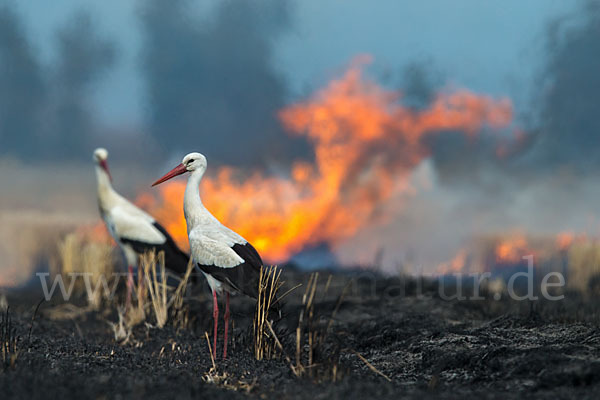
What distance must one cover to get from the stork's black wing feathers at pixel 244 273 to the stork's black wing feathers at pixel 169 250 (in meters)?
3.57

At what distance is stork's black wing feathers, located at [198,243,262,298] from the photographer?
18.7ft

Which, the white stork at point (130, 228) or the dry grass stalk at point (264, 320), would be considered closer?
the dry grass stalk at point (264, 320)

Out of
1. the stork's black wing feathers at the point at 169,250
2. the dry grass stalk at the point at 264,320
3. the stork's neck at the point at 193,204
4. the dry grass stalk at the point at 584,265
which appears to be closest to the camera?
the dry grass stalk at the point at 264,320

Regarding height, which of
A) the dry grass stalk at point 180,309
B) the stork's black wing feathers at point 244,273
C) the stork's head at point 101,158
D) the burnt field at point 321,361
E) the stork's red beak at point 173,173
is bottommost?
the burnt field at point 321,361

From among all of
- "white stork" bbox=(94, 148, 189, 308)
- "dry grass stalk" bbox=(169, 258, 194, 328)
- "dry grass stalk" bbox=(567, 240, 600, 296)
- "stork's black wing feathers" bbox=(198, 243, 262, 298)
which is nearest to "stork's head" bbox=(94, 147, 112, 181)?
"white stork" bbox=(94, 148, 189, 308)

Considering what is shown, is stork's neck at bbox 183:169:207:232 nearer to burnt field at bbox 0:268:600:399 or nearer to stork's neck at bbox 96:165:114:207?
burnt field at bbox 0:268:600:399

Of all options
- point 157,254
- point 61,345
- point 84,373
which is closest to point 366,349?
point 84,373

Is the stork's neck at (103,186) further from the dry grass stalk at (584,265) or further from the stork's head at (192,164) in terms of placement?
the dry grass stalk at (584,265)

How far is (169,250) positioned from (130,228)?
742 mm

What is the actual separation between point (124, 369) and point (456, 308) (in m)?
6.07

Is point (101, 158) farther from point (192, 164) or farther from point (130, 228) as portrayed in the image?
point (192, 164)

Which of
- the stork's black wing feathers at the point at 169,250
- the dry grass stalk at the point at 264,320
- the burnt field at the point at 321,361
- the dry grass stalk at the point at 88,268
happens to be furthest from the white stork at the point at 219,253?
the dry grass stalk at the point at 88,268

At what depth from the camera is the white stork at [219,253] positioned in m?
5.75

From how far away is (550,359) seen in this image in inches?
188
